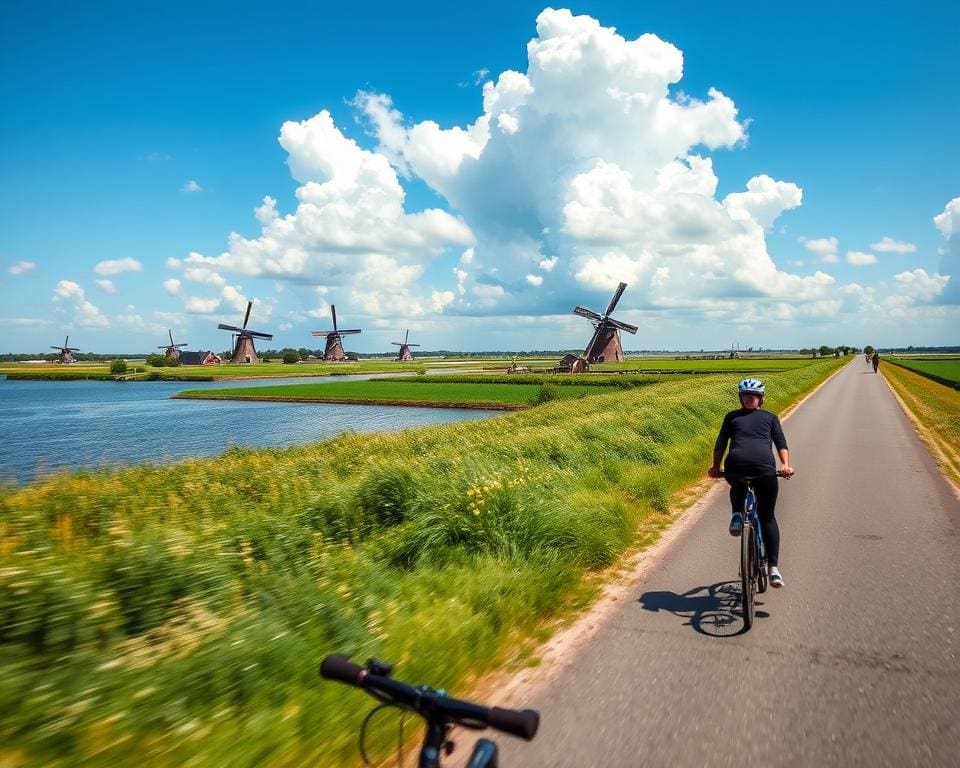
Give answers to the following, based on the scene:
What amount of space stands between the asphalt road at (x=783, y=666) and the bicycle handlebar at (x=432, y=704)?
7.03 feet

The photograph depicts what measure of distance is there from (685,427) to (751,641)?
1228 centimetres

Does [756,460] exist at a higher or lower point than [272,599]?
higher

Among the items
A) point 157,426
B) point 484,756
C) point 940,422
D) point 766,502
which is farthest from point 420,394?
point 484,756

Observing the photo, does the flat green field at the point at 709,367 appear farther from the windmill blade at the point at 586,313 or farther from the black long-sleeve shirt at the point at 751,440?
the black long-sleeve shirt at the point at 751,440

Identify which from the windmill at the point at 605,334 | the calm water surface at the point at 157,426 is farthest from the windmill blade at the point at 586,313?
the calm water surface at the point at 157,426

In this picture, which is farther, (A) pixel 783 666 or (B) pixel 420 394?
(B) pixel 420 394

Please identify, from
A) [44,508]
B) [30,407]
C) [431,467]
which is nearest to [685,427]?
[431,467]

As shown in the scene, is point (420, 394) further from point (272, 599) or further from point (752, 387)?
point (272, 599)

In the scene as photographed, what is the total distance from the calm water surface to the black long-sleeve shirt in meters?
15.8

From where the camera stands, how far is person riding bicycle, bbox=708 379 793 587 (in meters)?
5.77

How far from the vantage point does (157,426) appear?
35.6m

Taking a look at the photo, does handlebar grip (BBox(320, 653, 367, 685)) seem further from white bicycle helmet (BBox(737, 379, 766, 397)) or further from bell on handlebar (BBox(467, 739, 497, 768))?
white bicycle helmet (BBox(737, 379, 766, 397))

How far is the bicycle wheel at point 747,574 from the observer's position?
17.5 ft

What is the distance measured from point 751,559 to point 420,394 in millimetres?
51790
